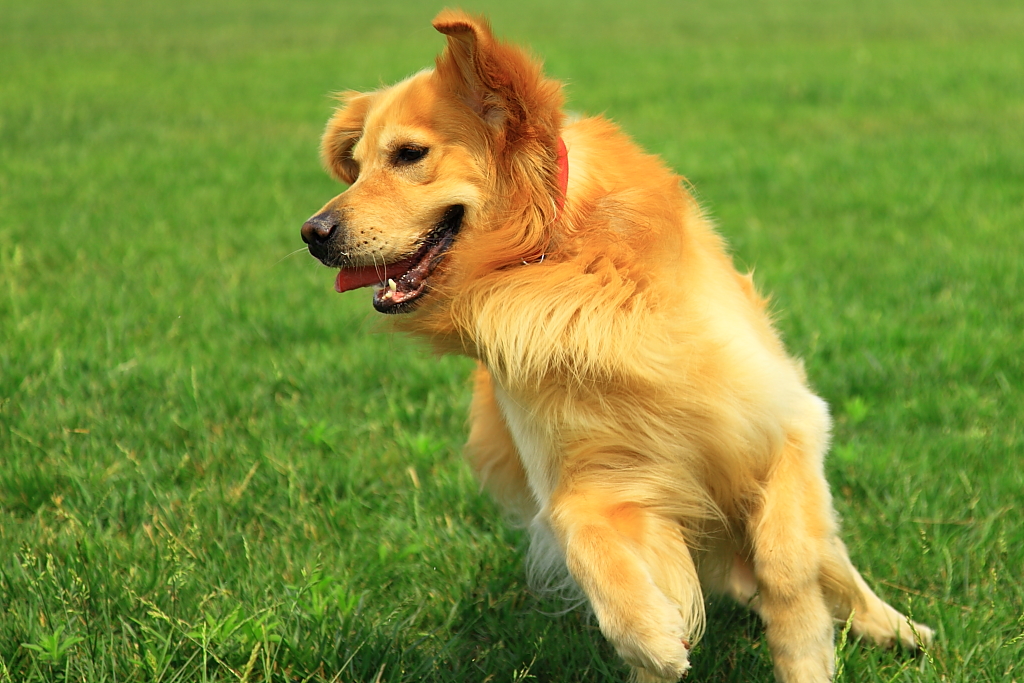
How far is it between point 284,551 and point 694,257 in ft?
5.49

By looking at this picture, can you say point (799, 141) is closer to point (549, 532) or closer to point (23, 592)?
point (549, 532)

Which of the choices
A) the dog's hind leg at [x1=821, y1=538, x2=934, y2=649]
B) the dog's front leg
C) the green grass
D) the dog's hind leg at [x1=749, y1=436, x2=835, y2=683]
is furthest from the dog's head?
the dog's hind leg at [x1=821, y1=538, x2=934, y2=649]

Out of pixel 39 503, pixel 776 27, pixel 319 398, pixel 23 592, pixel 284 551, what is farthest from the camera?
pixel 776 27

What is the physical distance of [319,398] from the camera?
4.45 m

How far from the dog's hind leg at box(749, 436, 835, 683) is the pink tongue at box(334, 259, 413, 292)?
3.90 ft

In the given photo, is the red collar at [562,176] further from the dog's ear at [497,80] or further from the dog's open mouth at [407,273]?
the dog's open mouth at [407,273]

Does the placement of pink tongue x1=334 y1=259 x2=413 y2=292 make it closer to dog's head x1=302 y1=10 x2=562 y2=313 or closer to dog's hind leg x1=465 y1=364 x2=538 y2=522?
dog's head x1=302 y1=10 x2=562 y2=313

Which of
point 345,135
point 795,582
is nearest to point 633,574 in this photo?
point 795,582

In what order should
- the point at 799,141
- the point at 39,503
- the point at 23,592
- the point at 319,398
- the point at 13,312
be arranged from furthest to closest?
the point at 799,141 → the point at 13,312 → the point at 319,398 → the point at 39,503 → the point at 23,592

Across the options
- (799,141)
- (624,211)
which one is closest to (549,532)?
(624,211)

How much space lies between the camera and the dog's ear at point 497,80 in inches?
102

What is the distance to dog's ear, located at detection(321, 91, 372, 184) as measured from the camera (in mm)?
3236

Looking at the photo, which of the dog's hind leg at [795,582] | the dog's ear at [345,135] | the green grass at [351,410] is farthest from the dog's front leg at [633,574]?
the dog's ear at [345,135]

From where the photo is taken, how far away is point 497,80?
2635 millimetres
